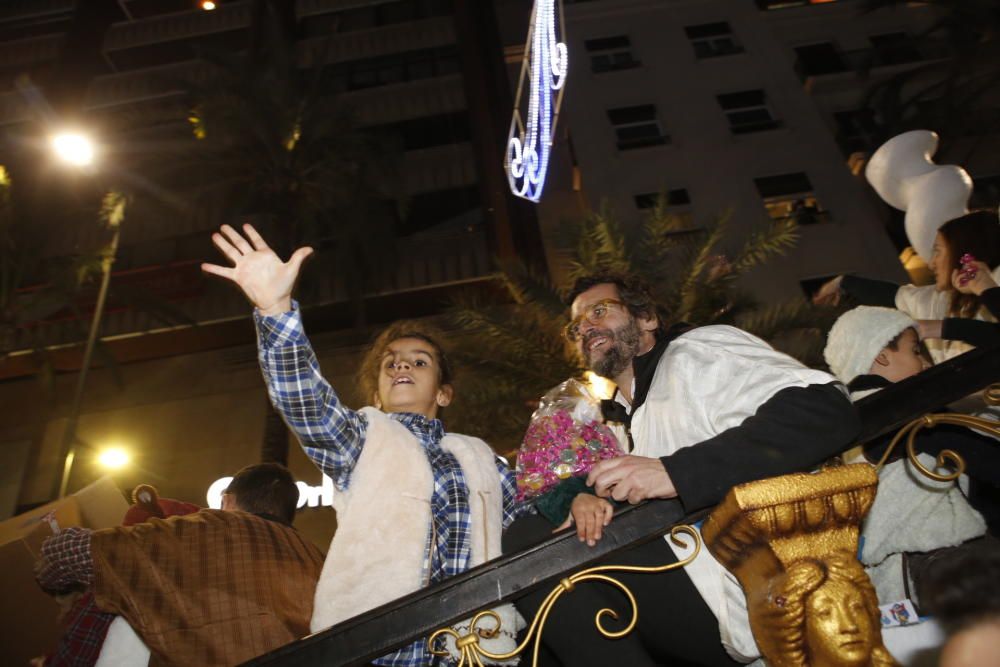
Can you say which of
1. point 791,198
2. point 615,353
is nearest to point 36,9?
point 791,198

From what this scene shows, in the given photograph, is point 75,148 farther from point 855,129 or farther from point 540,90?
point 855,129

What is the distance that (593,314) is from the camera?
333 cm

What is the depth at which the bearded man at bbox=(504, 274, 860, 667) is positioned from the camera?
6.57 feet

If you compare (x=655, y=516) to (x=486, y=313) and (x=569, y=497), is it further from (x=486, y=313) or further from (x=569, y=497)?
(x=486, y=313)

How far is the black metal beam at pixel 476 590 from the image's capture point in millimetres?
1989

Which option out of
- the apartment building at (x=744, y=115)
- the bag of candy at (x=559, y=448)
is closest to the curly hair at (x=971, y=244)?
the bag of candy at (x=559, y=448)

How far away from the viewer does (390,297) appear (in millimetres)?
17516

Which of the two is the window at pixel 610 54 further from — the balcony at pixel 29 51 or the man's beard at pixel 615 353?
the man's beard at pixel 615 353

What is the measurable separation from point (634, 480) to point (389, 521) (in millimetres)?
1027

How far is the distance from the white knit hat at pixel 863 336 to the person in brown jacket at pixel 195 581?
282 centimetres

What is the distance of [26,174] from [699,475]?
18954 millimetres

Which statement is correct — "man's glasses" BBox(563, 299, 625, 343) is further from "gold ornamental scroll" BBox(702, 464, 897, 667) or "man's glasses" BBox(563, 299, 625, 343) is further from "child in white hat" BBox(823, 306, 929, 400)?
"gold ornamental scroll" BBox(702, 464, 897, 667)

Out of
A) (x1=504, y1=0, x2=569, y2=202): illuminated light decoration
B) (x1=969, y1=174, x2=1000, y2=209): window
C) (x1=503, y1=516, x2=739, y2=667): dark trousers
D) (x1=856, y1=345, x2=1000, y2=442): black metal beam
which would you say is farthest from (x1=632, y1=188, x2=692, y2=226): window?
(x1=503, y1=516, x2=739, y2=667): dark trousers

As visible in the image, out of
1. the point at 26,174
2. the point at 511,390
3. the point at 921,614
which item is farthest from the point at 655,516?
the point at 26,174
